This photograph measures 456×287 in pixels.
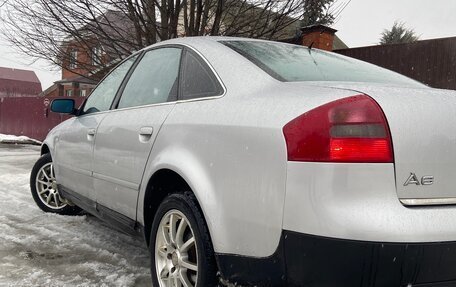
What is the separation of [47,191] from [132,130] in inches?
104

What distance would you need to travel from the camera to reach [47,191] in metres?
5.27

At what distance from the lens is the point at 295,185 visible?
188cm

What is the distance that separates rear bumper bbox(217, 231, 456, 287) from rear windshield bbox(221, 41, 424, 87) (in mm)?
888

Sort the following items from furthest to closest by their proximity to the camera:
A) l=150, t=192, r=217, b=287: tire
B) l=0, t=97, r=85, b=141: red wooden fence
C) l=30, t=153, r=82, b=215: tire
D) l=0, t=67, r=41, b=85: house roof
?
l=0, t=67, r=41, b=85: house roof, l=0, t=97, r=85, b=141: red wooden fence, l=30, t=153, r=82, b=215: tire, l=150, t=192, r=217, b=287: tire

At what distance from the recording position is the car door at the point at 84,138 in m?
3.77

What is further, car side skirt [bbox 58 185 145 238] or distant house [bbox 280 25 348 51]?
distant house [bbox 280 25 348 51]

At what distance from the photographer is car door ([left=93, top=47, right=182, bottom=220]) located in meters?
2.95

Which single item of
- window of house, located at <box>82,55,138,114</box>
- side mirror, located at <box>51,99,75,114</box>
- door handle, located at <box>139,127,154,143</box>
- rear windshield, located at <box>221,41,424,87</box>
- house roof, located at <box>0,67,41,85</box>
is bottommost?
door handle, located at <box>139,127,154,143</box>

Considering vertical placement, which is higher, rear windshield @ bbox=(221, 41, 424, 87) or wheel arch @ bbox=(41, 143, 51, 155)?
rear windshield @ bbox=(221, 41, 424, 87)

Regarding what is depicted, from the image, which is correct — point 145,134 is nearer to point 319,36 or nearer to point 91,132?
point 91,132

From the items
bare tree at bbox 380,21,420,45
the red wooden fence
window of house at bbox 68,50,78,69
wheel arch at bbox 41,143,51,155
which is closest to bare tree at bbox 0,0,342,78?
window of house at bbox 68,50,78,69

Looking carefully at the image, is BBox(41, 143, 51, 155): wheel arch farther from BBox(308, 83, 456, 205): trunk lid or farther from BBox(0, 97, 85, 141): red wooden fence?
BBox(0, 97, 85, 141): red wooden fence

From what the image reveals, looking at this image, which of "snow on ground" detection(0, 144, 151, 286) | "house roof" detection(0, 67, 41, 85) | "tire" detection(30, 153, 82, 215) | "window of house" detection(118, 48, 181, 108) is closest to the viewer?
"window of house" detection(118, 48, 181, 108)

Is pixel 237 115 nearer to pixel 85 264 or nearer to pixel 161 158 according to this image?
pixel 161 158
